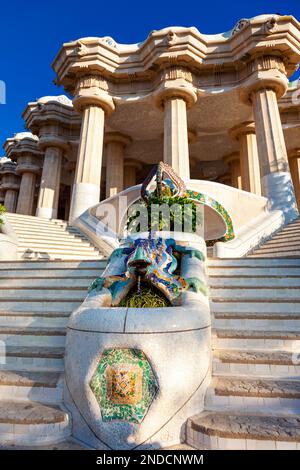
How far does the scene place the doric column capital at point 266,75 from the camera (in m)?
13.5

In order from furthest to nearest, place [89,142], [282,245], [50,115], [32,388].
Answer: [50,115]
[89,142]
[282,245]
[32,388]

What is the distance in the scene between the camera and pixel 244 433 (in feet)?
7.57

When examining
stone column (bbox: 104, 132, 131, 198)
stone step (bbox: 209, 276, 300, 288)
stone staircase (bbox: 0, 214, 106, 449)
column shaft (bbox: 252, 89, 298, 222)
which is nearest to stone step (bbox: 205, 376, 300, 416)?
stone staircase (bbox: 0, 214, 106, 449)

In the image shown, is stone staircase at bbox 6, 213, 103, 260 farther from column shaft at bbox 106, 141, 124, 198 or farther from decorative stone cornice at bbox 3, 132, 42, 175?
decorative stone cornice at bbox 3, 132, 42, 175

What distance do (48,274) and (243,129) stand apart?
1593cm

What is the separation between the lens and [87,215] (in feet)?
39.9

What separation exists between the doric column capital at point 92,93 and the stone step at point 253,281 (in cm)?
1298

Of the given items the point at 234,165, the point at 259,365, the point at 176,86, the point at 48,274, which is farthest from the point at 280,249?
the point at 234,165

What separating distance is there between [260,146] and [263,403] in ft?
41.0

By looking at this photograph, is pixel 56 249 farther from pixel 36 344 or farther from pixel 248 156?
pixel 248 156

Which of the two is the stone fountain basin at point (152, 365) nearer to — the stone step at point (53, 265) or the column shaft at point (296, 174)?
the stone step at point (53, 265)

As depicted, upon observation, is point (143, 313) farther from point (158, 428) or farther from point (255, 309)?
point (255, 309)

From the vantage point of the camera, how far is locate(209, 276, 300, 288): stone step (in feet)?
15.7
